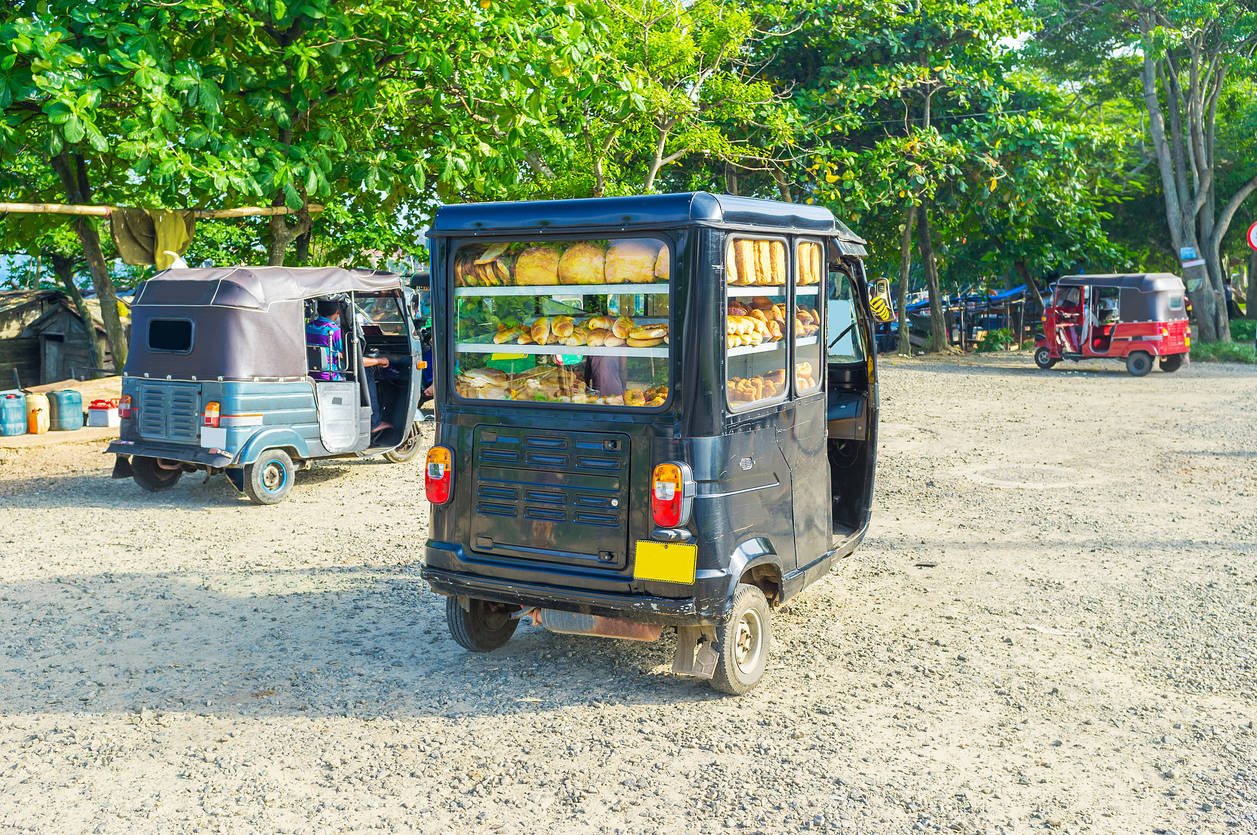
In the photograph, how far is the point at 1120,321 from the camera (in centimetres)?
2158

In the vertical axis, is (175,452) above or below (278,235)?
below

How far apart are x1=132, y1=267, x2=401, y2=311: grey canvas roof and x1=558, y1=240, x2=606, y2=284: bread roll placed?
17.6 feet

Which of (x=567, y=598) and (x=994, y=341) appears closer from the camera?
(x=567, y=598)

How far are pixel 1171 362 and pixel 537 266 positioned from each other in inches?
791

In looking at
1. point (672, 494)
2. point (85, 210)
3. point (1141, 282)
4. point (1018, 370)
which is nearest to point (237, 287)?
point (85, 210)

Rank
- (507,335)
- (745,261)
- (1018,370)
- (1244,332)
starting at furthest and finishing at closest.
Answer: (1244,332)
(1018,370)
(507,335)
(745,261)

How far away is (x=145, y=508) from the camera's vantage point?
31.2 ft

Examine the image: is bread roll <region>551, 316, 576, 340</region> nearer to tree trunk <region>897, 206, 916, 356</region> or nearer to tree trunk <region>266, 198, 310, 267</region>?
tree trunk <region>266, 198, 310, 267</region>

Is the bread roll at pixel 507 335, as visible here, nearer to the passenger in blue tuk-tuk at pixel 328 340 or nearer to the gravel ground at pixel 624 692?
the gravel ground at pixel 624 692

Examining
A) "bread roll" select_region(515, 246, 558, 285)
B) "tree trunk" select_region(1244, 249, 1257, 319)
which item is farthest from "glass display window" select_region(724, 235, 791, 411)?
"tree trunk" select_region(1244, 249, 1257, 319)

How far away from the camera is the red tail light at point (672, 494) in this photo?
15.6 feet

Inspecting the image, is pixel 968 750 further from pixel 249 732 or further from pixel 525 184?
pixel 525 184

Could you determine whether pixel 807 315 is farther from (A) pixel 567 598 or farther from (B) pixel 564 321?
(A) pixel 567 598

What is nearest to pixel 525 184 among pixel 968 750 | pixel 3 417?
pixel 3 417
